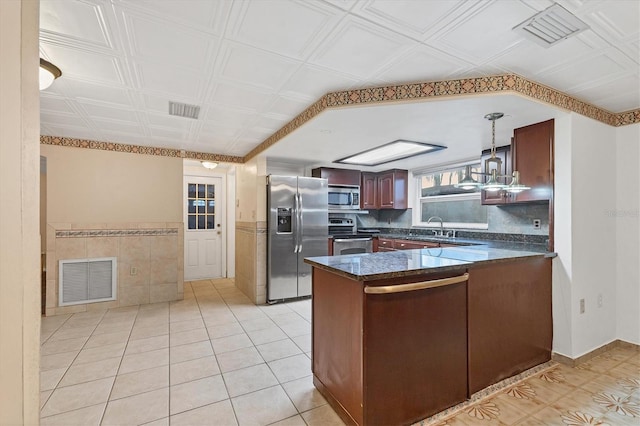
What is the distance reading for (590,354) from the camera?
2646mm

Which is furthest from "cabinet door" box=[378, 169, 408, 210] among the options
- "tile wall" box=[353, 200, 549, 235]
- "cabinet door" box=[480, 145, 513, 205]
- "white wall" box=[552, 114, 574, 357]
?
"white wall" box=[552, 114, 574, 357]

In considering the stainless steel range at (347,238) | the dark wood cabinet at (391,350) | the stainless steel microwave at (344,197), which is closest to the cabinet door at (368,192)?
the stainless steel microwave at (344,197)

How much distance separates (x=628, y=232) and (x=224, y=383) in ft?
12.9

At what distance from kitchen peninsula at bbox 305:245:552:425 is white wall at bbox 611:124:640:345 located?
1.32m

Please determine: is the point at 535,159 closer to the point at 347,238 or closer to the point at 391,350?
the point at 391,350

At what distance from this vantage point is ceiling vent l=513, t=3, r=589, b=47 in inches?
57.6

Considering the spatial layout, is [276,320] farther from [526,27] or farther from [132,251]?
[526,27]

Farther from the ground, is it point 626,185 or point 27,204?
point 626,185

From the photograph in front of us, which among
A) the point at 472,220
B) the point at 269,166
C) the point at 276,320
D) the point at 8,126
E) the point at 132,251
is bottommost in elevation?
the point at 276,320

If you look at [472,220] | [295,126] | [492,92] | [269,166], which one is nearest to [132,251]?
[269,166]

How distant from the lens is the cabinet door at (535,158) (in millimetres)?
2682

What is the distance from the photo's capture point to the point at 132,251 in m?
4.25

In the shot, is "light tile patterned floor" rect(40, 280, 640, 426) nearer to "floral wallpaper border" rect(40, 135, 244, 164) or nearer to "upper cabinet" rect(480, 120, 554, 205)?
"upper cabinet" rect(480, 120, 554, 205)

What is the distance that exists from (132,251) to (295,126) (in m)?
3.11
